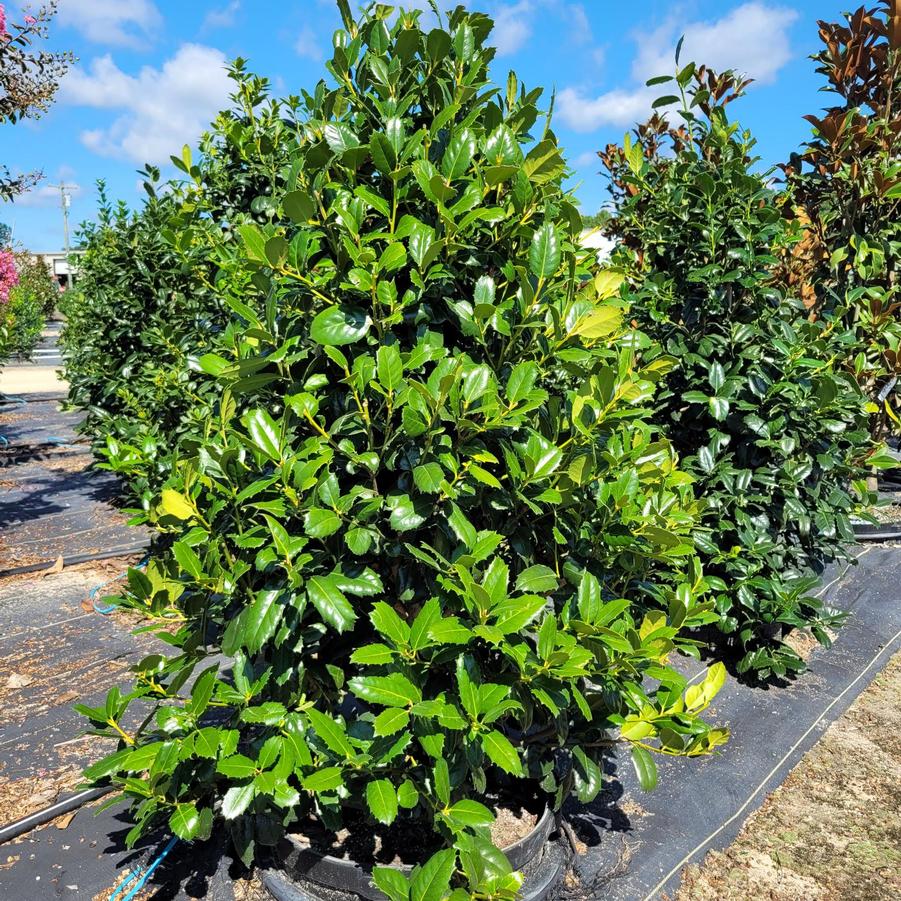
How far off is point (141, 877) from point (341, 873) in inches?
27.0

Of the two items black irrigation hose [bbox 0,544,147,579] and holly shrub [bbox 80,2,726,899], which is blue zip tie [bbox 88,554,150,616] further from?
holly shrub [bbox 80,2,726,899]

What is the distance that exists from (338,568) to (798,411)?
2.57m

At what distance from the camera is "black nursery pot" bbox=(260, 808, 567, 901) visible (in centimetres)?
187

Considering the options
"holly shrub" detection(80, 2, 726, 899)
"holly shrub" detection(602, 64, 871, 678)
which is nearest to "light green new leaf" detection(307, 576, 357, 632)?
"holly shrub" detection(80, 2, 726, 899)

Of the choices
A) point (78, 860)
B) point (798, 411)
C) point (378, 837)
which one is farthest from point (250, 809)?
point (798, 411)

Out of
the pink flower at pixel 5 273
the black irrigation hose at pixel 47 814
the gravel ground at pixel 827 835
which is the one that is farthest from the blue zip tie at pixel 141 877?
the pink flower at pixel 5 273

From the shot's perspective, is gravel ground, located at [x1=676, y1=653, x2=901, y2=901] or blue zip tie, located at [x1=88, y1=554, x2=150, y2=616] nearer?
gravel ground, located at [x1=676, y1=653, x2=901, y2=901]

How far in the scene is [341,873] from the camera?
188 cm

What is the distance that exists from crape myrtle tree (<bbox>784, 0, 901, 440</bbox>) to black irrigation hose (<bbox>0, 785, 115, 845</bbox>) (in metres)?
4.34

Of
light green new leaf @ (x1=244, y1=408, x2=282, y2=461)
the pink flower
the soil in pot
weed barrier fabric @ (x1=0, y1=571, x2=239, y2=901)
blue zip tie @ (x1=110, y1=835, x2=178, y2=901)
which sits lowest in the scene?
weed barrier fabric @ (x1=0, y1=571, x2=239, y2=901)

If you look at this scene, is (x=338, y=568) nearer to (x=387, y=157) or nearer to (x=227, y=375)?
(x=227, y=375)

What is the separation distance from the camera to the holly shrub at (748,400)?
3.29 metres

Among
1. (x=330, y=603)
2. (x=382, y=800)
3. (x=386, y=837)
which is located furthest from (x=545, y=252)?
(x=386, y=837)

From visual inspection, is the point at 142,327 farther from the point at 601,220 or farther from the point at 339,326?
the point at 339,326
